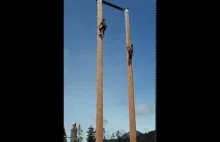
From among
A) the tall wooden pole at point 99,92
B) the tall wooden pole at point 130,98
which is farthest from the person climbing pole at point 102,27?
the tall wooden pole at point 130,98

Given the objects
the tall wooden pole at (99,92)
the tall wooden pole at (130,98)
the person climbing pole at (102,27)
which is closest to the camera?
the tall wooden pole at (99,92)

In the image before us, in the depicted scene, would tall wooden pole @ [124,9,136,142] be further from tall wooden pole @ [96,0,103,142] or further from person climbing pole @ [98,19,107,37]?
tall wooden pole @ [96,0,103,142]

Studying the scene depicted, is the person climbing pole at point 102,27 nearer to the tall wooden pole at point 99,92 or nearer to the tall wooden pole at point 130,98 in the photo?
the tall wooden pole at point 99,92

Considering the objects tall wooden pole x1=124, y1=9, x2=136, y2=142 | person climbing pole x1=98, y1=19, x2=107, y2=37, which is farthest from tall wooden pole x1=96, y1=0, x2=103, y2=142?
tall wooden pole x1=124, y1=9, x2=136, y2=142

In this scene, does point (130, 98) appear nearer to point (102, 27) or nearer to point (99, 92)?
point (99, 92)

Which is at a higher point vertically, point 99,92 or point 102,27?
point 102,27

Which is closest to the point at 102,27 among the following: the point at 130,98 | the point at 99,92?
the point at 99,92

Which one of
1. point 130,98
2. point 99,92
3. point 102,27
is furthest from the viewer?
point 130,98
